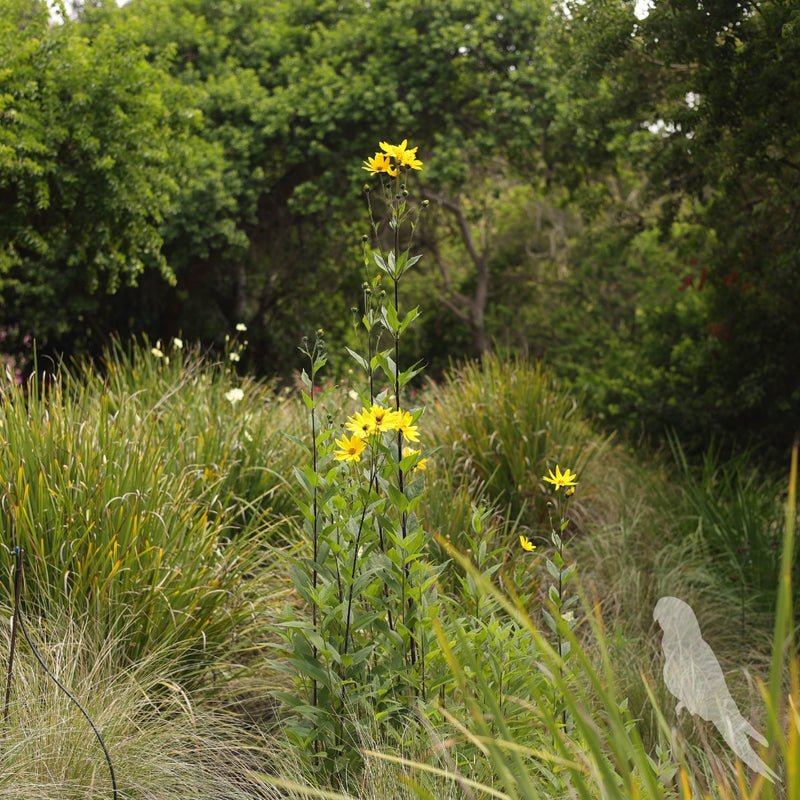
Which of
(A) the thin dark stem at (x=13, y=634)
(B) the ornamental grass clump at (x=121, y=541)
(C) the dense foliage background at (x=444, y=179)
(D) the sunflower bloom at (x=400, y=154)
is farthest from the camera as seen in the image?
(C) the dense foliage background at (x=444, y=179)

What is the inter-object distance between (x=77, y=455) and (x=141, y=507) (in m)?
0.35

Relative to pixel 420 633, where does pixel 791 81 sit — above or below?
above

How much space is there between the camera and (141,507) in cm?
340

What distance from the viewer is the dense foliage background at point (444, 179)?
18.2 feet

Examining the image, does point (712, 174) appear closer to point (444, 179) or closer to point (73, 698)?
point (73, 698)

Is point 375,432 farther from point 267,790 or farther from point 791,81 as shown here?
point 791,81

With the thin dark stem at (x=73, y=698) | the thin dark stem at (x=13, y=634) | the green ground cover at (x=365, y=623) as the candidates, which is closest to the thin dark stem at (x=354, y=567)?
the green ground cover at (x=365, y=623)

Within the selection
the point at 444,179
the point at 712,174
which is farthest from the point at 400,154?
the point at 444,179

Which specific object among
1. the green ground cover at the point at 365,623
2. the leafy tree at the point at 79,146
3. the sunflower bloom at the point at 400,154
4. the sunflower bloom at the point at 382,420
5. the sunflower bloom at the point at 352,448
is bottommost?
the green ground cover at the point at 365,623

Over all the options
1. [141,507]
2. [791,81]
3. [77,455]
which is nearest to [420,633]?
[141,507]

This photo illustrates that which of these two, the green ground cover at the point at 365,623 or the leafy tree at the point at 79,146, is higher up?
the leafy tree at the point at 79,146

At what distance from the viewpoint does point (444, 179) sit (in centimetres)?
1106

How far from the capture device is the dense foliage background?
5.56 m

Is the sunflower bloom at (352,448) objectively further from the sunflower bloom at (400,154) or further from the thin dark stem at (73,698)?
the thin dark stem at (73,698)
